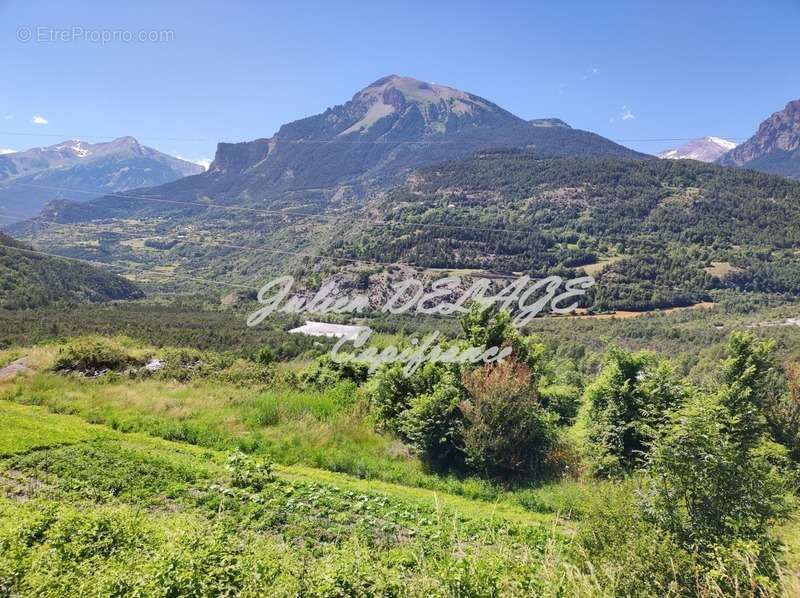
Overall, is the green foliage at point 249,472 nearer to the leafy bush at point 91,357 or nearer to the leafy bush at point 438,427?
the leafy bush at point 438,427

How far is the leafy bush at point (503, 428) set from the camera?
12039 mm

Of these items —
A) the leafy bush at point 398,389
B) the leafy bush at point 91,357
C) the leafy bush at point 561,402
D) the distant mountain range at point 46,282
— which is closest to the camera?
the leafy bush at point 398,389

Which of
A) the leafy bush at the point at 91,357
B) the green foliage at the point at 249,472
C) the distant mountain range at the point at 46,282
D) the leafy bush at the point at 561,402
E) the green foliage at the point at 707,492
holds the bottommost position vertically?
the distant mountain range at the point at 46,282

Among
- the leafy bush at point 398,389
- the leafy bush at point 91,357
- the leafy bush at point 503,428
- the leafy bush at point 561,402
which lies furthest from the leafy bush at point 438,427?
the leafy bush at point 91,357

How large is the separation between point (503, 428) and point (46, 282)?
8446cm

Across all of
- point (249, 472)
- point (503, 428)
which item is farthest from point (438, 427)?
point (249, 472)

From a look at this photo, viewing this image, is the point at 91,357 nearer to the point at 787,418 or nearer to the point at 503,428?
the point at 503,428

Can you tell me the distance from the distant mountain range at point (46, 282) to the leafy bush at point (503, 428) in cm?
6379

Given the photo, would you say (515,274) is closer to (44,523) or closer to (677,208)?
(677,208)

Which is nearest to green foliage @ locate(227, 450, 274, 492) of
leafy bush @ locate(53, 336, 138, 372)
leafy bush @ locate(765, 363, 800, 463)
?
leafy bush @ locate(53, 336, 138, 372)

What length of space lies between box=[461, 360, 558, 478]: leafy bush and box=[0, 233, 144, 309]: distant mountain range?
6379cm

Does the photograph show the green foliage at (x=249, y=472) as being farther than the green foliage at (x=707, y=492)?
Yes

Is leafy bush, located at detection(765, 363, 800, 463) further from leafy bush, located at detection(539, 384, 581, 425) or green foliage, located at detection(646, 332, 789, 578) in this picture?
green foliage, located at detection(646, 332, 789, 578)

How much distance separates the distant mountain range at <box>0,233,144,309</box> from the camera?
188 ft
